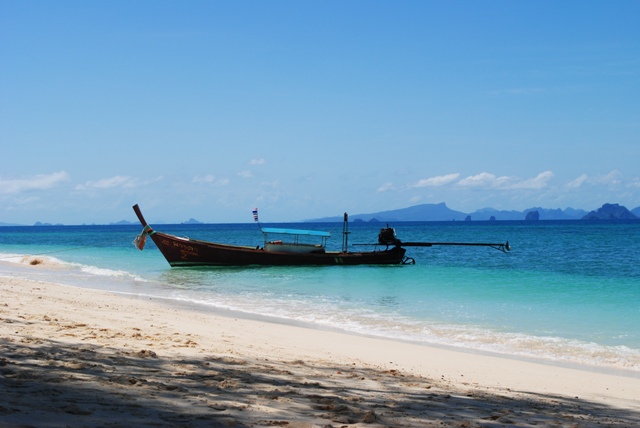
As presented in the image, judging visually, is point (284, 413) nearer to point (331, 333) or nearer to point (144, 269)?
point (331, 333)

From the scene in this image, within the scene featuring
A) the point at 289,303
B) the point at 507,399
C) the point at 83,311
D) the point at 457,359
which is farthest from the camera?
the point at 289,303

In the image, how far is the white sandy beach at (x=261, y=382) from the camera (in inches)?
176

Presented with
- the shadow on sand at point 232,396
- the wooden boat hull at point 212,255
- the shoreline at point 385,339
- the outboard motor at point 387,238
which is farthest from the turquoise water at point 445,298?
the shadow on sand at point 232,396

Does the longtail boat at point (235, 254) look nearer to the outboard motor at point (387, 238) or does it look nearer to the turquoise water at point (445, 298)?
the turquoise water at point (445, 298)

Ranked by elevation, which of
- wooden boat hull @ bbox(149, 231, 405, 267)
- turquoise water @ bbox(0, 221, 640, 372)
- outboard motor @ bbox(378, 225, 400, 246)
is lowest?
turquoise water @ bbox(0, 221, 640, 372)

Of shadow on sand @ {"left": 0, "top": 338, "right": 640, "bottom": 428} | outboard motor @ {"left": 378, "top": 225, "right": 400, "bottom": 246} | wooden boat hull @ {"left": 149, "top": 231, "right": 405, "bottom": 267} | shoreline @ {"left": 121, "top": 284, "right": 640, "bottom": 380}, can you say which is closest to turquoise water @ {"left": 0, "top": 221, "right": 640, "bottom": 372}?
shoreline @ {"left": 121, "top": 284, "right": 640, "bottom": 380}

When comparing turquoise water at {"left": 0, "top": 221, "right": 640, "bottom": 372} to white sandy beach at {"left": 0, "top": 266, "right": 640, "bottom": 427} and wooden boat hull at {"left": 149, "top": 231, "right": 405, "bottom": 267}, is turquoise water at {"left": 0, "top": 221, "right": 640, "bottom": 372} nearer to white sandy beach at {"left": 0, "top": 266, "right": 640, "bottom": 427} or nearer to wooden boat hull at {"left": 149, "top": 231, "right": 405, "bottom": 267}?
wooden boat hull at {"left": 149, "top": 231, "right": 405, "bottom": 267}

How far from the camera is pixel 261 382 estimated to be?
19.0ft

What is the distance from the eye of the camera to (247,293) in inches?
752

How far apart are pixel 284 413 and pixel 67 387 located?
70.1 inches

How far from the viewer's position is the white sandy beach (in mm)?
4473

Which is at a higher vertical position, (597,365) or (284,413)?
(284,413)

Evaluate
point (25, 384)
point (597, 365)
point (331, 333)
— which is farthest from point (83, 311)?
point (597, 365)

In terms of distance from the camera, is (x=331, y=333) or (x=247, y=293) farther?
(x=247, y=293)
